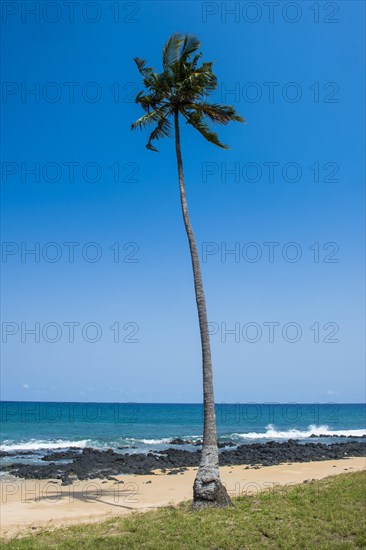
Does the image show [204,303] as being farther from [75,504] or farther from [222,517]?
[75,504]

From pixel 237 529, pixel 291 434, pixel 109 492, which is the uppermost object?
pixel 237 529

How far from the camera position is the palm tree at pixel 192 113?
1513cm

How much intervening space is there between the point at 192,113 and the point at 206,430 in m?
9.93

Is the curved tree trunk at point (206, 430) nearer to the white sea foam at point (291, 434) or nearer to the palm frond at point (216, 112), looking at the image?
the palm frond at point (216, 112)

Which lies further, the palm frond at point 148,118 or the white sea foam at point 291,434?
the white sea foam at point 291,434

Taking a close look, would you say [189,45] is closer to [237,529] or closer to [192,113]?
[192,113]

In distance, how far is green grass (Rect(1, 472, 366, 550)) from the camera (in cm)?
1150

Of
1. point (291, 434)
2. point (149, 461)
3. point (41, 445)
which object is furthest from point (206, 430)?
point (291, 434)

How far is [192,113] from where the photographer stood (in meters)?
16.7

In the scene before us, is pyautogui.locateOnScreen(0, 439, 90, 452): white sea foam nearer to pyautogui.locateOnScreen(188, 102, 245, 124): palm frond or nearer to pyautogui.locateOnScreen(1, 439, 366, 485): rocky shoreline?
pyautogui.locateOnScreen(1, 439, 366, 485): rocky shoreline

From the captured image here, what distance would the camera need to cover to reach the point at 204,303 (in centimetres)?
1597

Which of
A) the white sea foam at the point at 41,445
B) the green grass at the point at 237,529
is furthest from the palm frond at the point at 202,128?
the white sea foam at the point at 41,445

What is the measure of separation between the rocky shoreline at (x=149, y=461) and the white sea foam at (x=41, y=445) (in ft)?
22.4

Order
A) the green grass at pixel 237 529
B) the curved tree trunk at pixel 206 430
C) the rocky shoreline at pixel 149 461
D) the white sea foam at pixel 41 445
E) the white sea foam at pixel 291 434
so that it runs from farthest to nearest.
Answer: the white sea foam at pixel 291 434
the white sea foam at pixel 41 445
the rocky shoreline at pixel 149 461
the curved tree trunk at pixel 206 430
the green grass at pixel 237 529
